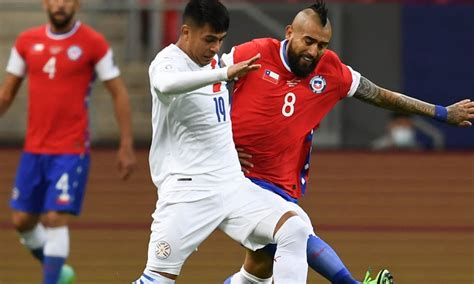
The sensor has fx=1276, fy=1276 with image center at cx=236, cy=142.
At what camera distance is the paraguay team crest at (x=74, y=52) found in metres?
8.63

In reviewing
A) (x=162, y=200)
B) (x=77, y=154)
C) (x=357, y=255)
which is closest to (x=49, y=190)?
(x=77, y=154)

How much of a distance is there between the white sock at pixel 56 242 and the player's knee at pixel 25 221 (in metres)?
0.30

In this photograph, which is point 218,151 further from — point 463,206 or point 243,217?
point 463,206

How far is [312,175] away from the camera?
614 inches

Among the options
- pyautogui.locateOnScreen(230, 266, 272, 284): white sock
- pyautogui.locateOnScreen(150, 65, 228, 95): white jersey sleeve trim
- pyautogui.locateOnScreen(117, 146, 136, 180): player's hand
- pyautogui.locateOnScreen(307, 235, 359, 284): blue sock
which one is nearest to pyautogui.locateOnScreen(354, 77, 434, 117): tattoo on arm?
pyautogui.locateOnScreen(307, 235, 359, 284): blue sock

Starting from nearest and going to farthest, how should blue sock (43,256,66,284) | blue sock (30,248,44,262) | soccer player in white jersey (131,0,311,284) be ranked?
soccer player in white jersey (131,0,311,284) → blue sock (43,256,66,284) → blue sock (30,248,44,262)

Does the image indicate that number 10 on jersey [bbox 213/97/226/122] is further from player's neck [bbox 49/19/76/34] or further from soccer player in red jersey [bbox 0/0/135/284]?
player's neck [bbox 49/19/76/34]

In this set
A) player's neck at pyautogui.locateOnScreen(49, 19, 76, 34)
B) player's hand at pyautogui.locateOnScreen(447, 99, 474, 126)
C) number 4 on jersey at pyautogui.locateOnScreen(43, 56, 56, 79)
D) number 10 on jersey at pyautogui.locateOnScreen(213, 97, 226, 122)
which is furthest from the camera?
player's neck at pyautogui.locateOnScreen(49, 19, 76, 34)

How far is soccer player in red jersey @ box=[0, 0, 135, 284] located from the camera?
27.9 feet

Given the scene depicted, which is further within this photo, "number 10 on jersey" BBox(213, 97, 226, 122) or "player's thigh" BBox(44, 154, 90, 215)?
"player's thigh" BBox(44, 154, 90, 215)

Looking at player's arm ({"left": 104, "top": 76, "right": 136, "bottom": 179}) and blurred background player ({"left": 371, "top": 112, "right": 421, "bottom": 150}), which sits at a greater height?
player's arm ({"left": 104, "top": 76, "right": 136, "bottom": 179})

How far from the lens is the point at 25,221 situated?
28.4 ft

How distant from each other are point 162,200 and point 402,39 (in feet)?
37.7

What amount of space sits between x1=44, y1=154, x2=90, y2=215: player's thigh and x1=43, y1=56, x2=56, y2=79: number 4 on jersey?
0.57 metres
